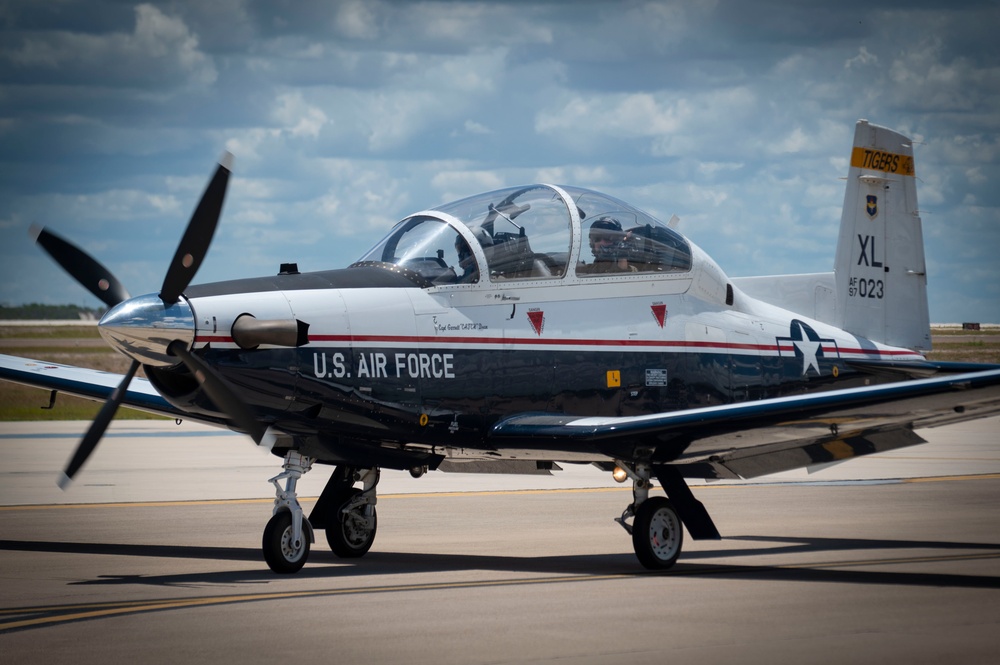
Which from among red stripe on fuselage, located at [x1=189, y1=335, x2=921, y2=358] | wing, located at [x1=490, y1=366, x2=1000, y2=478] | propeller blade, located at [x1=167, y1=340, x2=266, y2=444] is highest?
red stripe on fuselage, located at [x1=189, y1=335, x2=921, y2=358]

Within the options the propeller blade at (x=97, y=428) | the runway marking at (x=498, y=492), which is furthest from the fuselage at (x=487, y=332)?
the runway marking at (x=498, y=492)

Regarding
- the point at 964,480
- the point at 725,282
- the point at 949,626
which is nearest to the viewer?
the point at 949,626

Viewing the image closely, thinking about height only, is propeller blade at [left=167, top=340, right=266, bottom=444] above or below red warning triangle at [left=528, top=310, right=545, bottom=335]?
below

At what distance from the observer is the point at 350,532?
12727 millimetres

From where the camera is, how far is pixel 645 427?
448 inches

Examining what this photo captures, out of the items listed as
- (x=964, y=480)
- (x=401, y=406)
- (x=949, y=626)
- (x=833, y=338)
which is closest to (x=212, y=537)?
(x=401, y=406)

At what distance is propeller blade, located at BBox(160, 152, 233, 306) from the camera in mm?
10008

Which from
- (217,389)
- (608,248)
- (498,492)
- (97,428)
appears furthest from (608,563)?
(498,492)

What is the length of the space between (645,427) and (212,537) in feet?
17.8

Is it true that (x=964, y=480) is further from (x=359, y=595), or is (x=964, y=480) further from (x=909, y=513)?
(x=359, y=595)

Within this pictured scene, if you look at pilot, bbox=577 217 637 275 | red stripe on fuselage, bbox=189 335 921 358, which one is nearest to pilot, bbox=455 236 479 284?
red stripe on fuselage, bbox=189 335 921 358

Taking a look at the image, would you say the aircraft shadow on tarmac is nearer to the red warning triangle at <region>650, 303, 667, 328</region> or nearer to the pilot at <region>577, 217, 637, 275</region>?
the red warning triangle at <region>650, 303, 667, 328</region>

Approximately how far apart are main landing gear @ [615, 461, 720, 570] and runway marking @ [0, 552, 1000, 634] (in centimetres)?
21

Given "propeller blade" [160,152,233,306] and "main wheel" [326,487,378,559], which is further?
"main wheel" [326,487,378,559]
